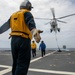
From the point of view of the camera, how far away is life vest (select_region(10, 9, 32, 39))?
4932 mm

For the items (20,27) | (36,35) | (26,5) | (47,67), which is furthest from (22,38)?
(47,67)

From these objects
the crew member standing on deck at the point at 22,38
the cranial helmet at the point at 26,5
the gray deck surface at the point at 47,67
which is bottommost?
the gray deck surface at the point at 47,67

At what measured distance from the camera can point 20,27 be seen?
4.95m

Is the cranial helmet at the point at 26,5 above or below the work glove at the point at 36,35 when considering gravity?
above

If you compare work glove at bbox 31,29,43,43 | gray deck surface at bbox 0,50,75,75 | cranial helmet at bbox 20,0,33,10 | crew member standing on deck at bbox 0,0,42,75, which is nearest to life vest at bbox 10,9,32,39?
crew member standing on deck at bbox 0,0,42,75

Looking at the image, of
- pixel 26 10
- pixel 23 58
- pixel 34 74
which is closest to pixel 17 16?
pixel 26 10

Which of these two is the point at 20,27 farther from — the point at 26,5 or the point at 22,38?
the point at 26,5

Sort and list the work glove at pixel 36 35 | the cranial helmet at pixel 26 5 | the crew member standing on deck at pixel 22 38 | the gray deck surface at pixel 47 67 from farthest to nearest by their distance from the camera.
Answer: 1. the gray deck surface at pixel 47 67
2. the cranial helmet at pixel 26 5
3. the crew member standing on deck at pixel 22 38
4. the work glove at pixel 36 35

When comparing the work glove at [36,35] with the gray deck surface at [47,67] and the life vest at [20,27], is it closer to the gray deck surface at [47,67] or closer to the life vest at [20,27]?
the life vest at [20,27]

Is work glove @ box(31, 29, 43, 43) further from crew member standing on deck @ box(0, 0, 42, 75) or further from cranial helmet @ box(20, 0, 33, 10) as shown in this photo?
cranial helmet @ box(20, 0, 33, 10)

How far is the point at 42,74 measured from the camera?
10.1 meters

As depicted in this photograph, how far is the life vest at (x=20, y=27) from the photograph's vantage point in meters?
4.93

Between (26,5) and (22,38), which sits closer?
(22,38)

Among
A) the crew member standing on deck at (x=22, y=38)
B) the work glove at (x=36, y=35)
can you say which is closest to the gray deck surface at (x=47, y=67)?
the crew member standing on deck at (x=22, y=38)
